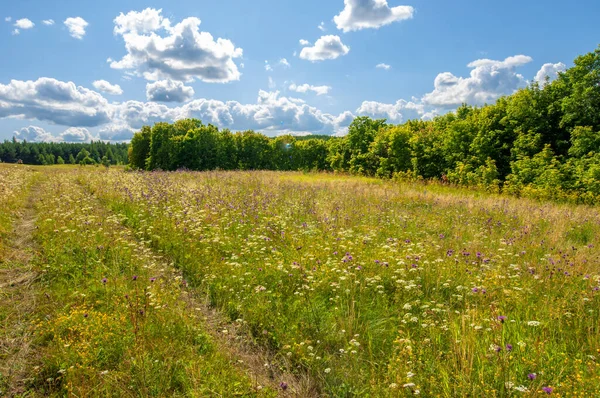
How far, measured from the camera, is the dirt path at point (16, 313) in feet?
10.8

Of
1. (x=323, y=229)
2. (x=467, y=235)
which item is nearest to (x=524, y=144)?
(x=467, y=235)

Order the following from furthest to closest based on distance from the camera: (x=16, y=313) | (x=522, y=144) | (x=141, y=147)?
(x=141, y=147)
(x=522, y=144)
(x=16, y=313)

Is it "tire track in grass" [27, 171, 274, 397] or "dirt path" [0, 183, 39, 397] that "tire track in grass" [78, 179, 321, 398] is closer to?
"tire track in grass" [27, 171, 274, 397]

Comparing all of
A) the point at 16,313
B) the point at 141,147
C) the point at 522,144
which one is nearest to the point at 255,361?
the point at 16,313

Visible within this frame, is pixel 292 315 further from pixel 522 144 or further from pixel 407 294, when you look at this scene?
pixel 522 144

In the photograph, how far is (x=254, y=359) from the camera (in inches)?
152

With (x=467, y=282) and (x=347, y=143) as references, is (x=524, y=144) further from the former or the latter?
(x=347, y=143)

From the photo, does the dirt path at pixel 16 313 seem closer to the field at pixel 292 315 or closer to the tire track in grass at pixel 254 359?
the field at pixel 292 315

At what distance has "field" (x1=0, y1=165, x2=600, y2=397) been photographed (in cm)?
317

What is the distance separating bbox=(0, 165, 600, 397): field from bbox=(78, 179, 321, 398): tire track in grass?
0.02 meters

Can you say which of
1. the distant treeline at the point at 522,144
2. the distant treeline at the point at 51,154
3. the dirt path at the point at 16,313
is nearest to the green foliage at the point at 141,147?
the distant treeline at the point at 522,144

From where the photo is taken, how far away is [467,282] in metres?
5.19

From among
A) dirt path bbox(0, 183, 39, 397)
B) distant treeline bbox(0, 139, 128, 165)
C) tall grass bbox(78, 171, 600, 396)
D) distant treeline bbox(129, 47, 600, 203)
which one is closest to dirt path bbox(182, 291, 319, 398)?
tall grass bbox(78, 171, 600, 396)

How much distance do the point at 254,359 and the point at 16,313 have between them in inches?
141
